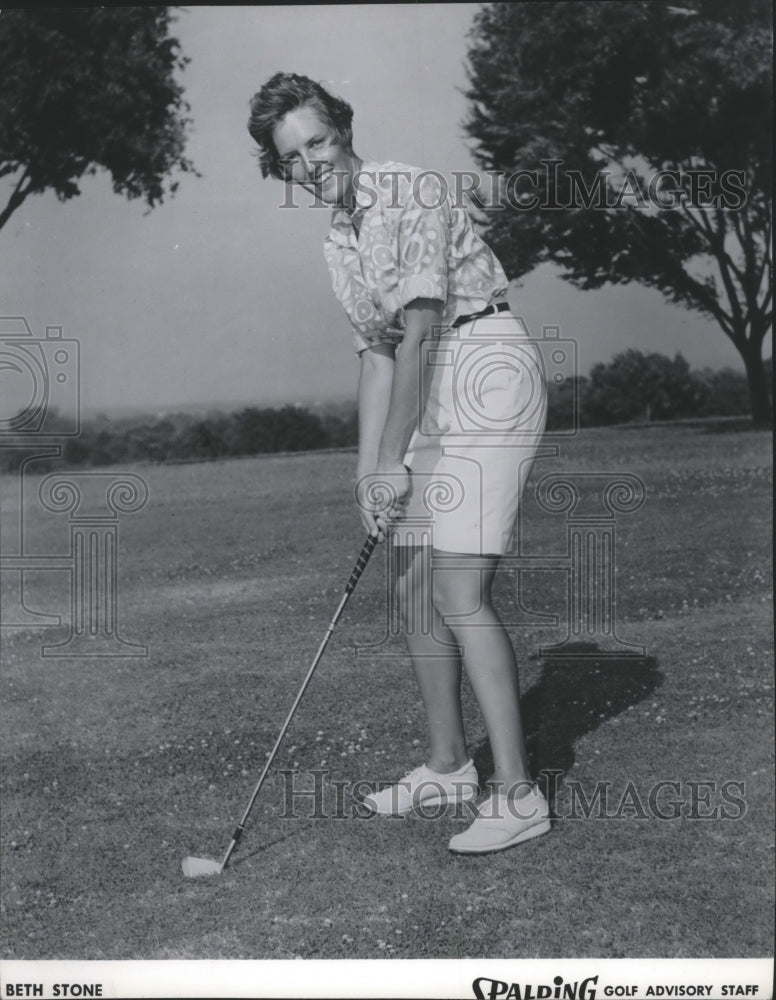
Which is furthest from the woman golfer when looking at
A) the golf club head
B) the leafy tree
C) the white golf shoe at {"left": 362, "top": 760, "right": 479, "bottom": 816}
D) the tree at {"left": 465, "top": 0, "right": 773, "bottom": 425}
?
the leafy tree

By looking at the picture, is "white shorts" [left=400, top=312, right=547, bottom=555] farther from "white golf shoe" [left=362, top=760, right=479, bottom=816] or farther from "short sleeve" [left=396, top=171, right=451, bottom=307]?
"white golf shoe" [left=362, top=760, right=479, bottom=816]

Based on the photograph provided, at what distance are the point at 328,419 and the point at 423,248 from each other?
1.43m

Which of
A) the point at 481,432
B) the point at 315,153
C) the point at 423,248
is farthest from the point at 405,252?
the point at 481,432

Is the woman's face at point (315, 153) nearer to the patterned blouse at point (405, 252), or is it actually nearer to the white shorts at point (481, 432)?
the patterned blouse at point (405, 252)

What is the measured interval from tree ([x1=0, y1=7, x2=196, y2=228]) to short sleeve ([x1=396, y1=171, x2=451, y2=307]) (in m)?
1.06

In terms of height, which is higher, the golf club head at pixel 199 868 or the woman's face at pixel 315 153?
the woman's face at pixel 315 153

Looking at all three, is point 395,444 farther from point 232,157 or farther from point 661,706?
point 661,706

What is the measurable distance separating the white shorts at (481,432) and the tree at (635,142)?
983 millimetres

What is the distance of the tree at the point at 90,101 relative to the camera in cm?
360

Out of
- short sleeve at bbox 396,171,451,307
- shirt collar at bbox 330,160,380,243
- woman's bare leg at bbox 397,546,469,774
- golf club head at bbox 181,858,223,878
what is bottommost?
golf club head at bbox 181,858,223,878

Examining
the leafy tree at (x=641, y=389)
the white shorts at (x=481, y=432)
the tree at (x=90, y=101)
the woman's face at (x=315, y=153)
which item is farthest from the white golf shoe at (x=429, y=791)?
the tree at (x=90, y=101)

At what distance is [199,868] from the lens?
3076mm

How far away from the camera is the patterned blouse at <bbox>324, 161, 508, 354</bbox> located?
296cm

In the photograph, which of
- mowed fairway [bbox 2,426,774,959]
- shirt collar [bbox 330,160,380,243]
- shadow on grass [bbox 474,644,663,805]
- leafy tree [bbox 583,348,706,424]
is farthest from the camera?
leafy tree [bbox 583,348,706,424]
